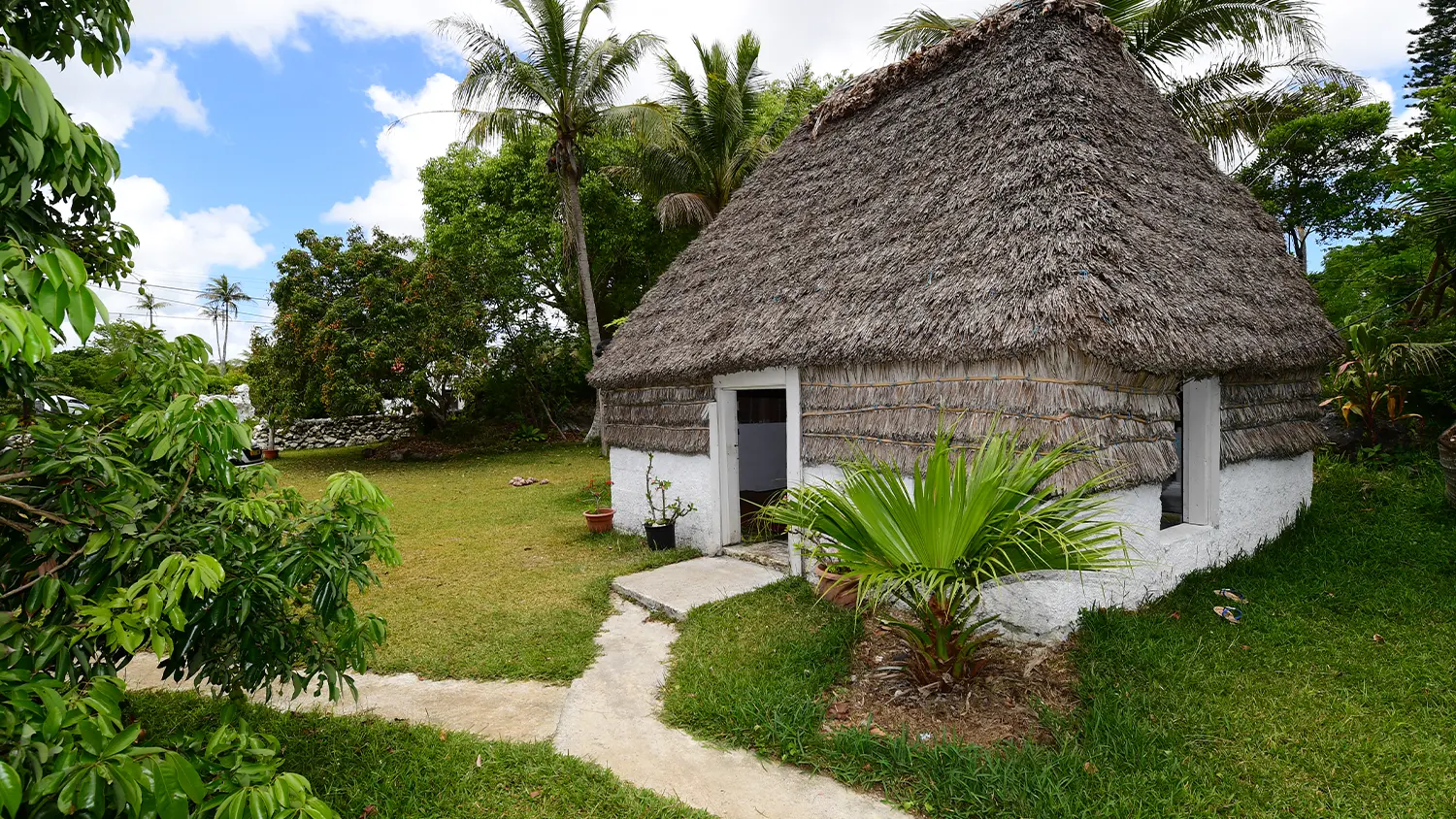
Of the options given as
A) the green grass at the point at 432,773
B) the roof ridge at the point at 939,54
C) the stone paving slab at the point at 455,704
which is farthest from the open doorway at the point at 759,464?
the green grass at the point at 432,773

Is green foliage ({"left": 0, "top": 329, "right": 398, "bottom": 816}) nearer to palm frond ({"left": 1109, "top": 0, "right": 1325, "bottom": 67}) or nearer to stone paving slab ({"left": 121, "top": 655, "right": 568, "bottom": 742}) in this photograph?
stone paving slab ({"left": 121, "top": 655, "right": 568, "bottom": 742})

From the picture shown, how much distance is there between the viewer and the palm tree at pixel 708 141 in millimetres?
15875

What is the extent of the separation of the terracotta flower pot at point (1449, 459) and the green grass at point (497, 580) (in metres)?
7.49

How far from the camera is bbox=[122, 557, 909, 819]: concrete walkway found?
344cm

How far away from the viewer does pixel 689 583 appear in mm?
6691

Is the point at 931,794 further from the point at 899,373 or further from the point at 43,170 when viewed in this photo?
the point at 43,170

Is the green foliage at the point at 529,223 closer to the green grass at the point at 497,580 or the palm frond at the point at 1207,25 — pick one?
the green grass at the point at 497,580

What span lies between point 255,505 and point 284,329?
1668 cm

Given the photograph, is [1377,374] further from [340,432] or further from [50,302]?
[340,432]

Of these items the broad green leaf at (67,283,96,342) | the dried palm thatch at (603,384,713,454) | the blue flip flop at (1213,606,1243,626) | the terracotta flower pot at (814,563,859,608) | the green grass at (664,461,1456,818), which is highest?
the broad green leaf at (67,283,96,342)

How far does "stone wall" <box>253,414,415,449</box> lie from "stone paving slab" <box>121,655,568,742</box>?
17.2 meters

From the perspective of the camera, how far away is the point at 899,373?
5762 mm

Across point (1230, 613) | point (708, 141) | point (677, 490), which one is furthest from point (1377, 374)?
point (708, 141)

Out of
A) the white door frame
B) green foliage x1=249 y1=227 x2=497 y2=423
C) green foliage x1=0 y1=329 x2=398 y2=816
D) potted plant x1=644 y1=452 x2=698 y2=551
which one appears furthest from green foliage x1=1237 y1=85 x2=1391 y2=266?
green foliage x1=249 y1=227 x2=497 y2=423
